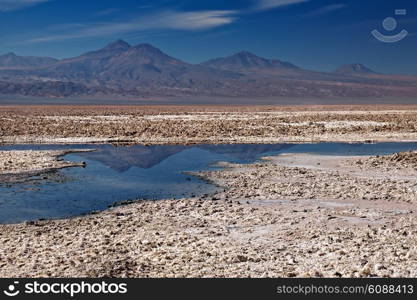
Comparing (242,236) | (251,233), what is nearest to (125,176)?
(251,233)

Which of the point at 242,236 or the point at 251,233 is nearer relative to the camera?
the point at 242,236

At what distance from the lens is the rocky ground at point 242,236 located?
895 centimetres

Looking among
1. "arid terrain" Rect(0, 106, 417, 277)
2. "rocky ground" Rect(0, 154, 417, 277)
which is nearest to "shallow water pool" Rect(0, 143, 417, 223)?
"arid terrain" Rect(0, 106, 417, 277)

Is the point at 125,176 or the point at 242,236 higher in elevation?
the point at 125,176

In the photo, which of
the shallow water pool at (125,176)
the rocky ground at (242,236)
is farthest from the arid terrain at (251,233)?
the shallow water pool at (125,176)

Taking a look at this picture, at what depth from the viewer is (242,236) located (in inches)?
437

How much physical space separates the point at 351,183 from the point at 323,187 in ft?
3.69

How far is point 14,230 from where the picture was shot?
11.7 metres

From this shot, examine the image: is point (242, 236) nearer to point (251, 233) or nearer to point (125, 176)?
point (251, 233)

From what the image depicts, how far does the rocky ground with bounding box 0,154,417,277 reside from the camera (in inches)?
352

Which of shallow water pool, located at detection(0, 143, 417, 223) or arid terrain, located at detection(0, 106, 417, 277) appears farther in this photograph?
shallow water pool, located at detection(0, 143, 417, 223)

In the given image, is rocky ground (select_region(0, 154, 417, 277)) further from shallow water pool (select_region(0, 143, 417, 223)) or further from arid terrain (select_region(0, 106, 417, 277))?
shallow water pool (select_region(0, 143, 417, 223))

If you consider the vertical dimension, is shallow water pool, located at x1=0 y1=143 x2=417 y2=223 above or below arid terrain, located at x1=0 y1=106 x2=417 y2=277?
above

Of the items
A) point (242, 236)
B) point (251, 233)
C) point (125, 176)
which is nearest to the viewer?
point (242, 236)
